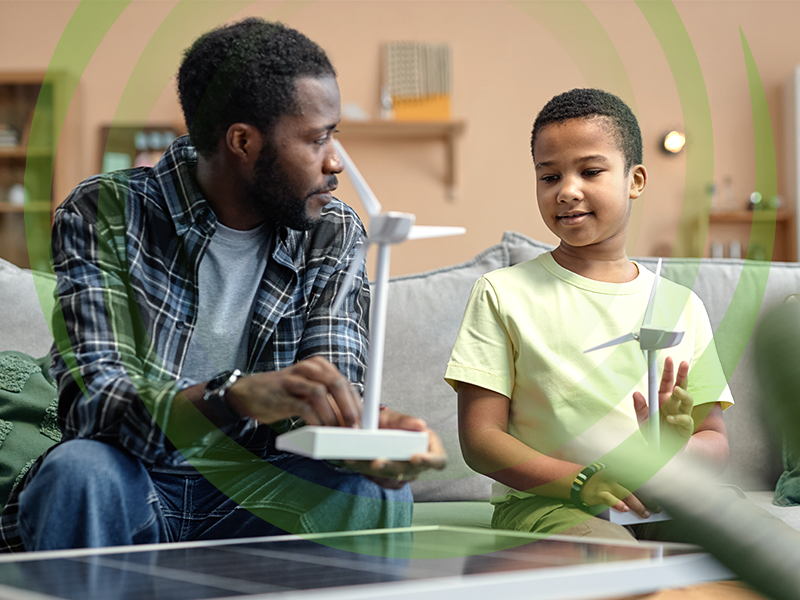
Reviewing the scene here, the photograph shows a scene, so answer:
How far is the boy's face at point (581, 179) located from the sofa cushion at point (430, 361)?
405 millimetres

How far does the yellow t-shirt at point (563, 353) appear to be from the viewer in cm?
99

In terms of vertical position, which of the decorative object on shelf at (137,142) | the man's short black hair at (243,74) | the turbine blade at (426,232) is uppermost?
the decorative object on shelf at (137,142)

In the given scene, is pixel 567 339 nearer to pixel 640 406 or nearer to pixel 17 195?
pixel 640 406

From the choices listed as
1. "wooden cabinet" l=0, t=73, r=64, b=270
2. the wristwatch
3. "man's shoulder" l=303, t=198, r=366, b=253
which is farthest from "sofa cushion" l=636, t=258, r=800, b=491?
"wooden cabinet" l=0, t=73, r=64, b=270

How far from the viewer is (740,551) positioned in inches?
3.5

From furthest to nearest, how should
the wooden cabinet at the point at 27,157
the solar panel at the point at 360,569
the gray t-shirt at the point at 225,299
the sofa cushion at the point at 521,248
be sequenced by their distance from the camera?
the wooden cabinet at the point at 27,157
the sofa cushion at the point at 521,248
the gray t-shirt at the point at 225,299
the solar panel at the point at 360,569

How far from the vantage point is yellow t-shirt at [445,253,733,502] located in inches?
39.1

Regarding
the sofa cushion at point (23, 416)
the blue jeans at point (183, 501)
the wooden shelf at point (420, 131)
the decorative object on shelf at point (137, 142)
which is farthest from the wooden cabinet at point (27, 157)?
the blue jeans at point (183, 501)

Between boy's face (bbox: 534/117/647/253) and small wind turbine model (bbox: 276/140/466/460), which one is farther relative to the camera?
boy's face (bbox: 534/117/647/253)

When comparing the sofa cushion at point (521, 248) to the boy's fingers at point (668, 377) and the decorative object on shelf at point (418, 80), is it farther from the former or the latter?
the decorative object on shelf at point (418, 80)

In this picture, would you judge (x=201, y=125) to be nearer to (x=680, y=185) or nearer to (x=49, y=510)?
(x=49, y=510)

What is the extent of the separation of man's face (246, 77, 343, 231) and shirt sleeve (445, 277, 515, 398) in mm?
288

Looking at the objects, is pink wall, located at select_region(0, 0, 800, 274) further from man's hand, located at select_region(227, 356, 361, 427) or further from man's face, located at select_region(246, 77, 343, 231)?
man's hand, located at select_region(227, 356, 361, 427)

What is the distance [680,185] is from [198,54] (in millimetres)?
2958
